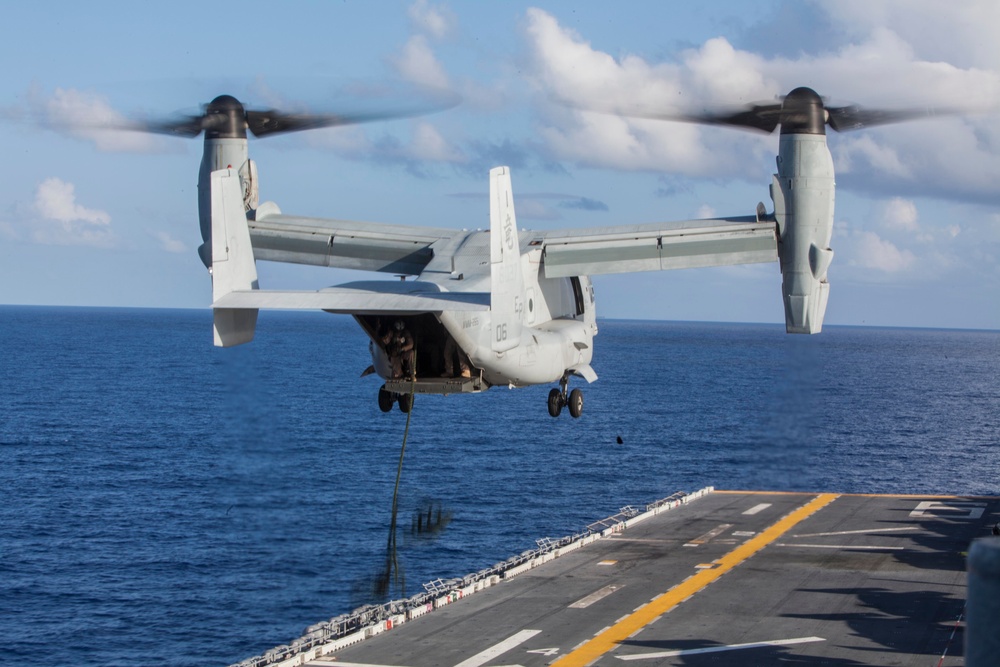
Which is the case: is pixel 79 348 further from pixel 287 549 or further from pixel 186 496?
pixel 287 549

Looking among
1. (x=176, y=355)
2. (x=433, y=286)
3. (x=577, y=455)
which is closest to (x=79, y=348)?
(x=176, y=355)

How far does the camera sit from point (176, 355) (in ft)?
605

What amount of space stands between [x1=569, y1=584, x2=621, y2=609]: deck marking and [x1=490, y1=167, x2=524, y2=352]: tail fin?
19.7 meters

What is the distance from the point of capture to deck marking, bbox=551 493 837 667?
114 feet

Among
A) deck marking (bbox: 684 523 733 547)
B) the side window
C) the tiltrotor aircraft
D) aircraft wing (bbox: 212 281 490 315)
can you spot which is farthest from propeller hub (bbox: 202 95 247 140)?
deck marking (bbox: 684 523 733 547)

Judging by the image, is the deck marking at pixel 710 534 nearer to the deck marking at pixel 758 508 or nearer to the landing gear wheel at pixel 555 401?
the deck marking at pixel 758 508

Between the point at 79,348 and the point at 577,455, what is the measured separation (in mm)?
133109

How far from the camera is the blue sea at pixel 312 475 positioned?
4981cm

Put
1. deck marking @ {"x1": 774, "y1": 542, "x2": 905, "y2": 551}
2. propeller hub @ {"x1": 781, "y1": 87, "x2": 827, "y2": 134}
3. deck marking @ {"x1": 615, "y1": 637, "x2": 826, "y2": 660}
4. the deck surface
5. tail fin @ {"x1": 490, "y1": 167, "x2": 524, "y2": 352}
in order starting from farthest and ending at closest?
deck marking @ {"x1": 774, "y1": 542, "x2": 905, "y2": 551} < the deck surface < deck marking @ {"x1": 615, "y1": 637, "x2": 826, "y2": 660} < propeller hub @ {"x1": 781, "y1": 87, "x2": 827, "y2": 134} < tail fin @ {"x1": 490, "y1": 167, "x2": 524, "y2": 352}

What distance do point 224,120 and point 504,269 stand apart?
9.50 meters

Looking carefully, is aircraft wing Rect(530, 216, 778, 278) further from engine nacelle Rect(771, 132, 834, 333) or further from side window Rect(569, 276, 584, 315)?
side window Rect(569, 276, 584, 315)

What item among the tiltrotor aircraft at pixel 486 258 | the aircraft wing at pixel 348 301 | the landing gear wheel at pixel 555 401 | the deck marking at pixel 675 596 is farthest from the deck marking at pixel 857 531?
the aircraft wing at pixel 348 301

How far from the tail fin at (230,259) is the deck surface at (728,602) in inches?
636

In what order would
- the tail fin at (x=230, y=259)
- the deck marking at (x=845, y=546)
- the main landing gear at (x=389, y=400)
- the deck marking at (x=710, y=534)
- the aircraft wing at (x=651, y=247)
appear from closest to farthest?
the tail fin at (x=230, y=259), the main landing gear at (x=389, y=400), the aircraft wing at (x=651, y=247), the deck marking at (x=845, y=546), the deck marking at (x=710, y=534)
